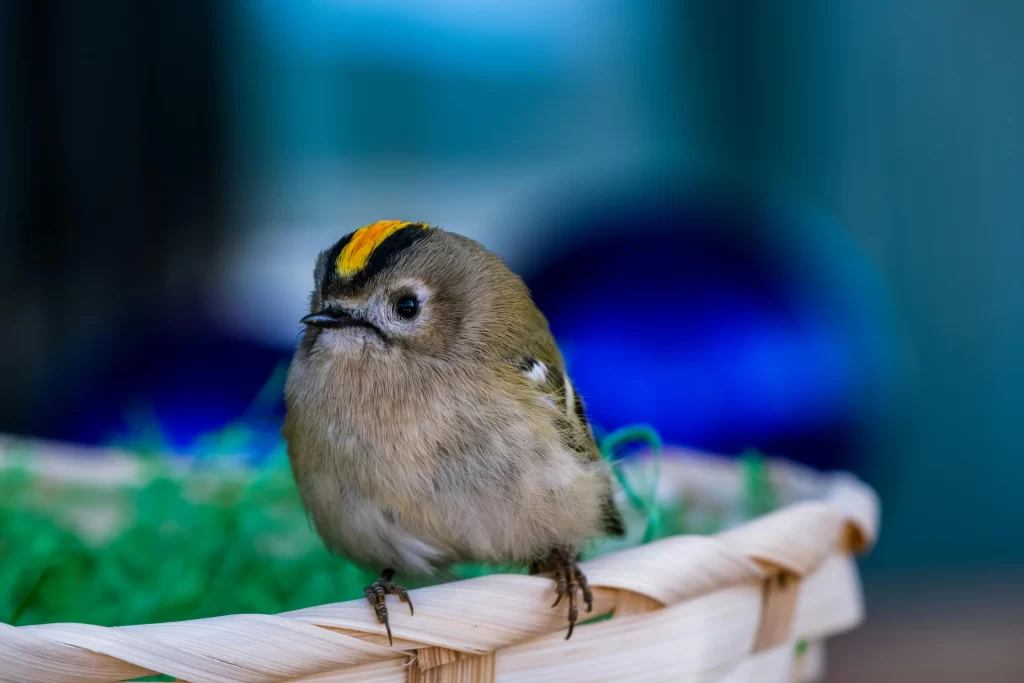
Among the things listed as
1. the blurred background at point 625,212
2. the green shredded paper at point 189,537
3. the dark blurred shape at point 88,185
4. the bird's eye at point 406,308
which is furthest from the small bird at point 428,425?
the dark blurred shape at point 88,185

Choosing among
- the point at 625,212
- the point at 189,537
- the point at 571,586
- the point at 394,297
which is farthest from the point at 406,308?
the point at 625,212

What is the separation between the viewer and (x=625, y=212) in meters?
1.96

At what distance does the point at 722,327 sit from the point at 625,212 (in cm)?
40

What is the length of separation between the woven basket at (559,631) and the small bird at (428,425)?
2.3 inches

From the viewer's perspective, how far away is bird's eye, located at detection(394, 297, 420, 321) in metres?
0.82

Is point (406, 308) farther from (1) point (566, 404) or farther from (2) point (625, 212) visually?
(2) point (625, 212)

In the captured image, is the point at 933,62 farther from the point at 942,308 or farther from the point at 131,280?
the point at 131,280

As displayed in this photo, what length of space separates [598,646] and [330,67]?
6.97 feet

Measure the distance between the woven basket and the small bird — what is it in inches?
2.3

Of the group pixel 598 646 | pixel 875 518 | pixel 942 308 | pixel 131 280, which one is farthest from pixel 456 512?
pixel 942 308

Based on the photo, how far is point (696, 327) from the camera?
1.67 meters

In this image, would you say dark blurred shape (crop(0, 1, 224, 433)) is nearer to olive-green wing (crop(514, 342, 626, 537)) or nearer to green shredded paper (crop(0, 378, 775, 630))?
green shredded paper (crop(0, 378, 775, 630))

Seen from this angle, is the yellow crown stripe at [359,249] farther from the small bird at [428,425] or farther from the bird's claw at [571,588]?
the bird's claw at [571,588]

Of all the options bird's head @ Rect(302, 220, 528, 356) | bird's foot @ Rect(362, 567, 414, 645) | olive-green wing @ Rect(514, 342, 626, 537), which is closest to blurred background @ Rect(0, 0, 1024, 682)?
olive-green wing @ Rect(514, 342, 626, 537)
